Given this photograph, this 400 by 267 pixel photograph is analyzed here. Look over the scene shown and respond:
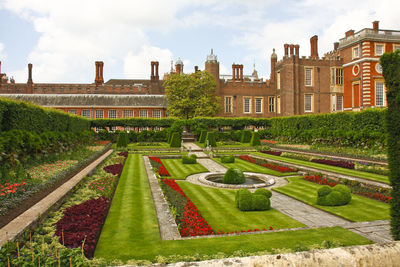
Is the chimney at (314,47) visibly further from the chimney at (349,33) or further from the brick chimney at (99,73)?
the brick chimney at (99,73)

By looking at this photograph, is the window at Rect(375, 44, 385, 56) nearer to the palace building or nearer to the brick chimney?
the palace building

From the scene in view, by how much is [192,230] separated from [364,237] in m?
3.52

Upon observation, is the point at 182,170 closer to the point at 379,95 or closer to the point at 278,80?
the point at 379,95

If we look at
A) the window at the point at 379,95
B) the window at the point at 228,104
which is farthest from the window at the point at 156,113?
the window at the point at 379,95

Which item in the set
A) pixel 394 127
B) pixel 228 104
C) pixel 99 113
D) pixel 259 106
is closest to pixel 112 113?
pixel 99 113

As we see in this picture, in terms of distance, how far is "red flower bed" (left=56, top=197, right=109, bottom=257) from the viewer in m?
4.49

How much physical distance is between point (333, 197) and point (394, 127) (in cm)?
388

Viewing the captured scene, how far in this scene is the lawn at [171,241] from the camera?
4.57 metres

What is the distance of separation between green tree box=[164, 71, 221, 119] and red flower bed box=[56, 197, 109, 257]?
3293 centimetres

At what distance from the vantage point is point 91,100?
4453cm

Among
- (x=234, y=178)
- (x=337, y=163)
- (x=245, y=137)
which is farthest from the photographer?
(x=245, y=137)

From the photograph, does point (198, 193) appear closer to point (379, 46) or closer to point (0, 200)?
point (0, 200)

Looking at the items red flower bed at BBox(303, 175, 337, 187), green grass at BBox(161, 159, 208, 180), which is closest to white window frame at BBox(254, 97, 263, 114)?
green grass at BBox(161, 159, 208, 180)

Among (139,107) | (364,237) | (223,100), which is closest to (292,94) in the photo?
(223,100)
